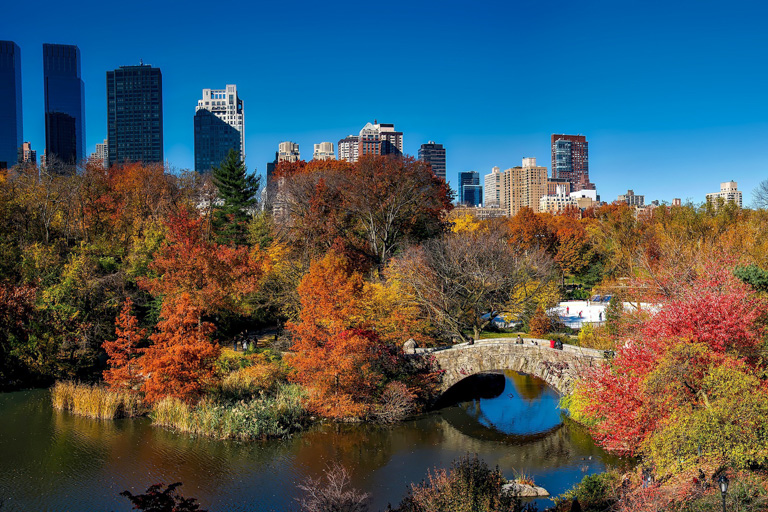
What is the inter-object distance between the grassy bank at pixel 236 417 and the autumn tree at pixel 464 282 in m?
10.9

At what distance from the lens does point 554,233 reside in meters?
67.8

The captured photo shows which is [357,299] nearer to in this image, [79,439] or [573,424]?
[573,424]

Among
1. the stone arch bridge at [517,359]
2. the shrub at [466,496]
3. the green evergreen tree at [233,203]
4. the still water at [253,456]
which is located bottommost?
the still water at [253,456]

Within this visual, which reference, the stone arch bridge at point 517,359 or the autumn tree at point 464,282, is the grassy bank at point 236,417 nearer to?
the stone arch bridge at point 517,359

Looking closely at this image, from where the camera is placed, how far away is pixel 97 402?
26.9 m

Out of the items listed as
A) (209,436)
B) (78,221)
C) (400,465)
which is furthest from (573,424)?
(78,221)

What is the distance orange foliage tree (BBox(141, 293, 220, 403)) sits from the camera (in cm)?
2534

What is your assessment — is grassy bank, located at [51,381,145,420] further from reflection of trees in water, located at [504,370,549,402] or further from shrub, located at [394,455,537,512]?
reflection of trees in water, located at [504,370,549,402]

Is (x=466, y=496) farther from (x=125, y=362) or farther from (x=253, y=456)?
(x=125, y=362)

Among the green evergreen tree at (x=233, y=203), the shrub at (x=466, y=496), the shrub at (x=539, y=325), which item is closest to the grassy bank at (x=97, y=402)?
the shrub at (x=466, y=496)

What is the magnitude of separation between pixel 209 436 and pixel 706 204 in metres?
44.9

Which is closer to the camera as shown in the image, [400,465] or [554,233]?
[400,465]

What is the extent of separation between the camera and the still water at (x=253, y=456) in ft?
63.4

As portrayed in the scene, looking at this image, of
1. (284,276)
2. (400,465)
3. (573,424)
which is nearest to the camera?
(400,465)
